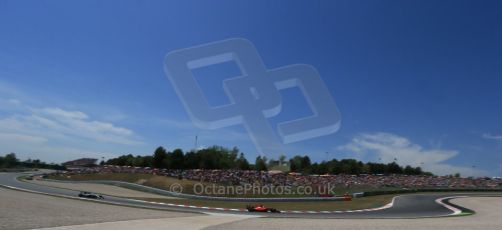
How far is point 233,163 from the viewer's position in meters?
126

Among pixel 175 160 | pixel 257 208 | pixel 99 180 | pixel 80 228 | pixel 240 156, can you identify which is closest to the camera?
pixel 80 228

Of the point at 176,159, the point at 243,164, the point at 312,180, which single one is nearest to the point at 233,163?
the point at 243,164

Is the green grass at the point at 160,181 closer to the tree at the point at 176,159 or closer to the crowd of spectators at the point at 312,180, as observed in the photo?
the crowd of spectators at the point at 312,180

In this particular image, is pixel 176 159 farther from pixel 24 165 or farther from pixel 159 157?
pixel 24 165

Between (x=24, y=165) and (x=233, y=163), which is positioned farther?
(x=24, y=165)

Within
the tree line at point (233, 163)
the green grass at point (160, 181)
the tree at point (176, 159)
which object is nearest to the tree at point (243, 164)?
the tree line at point (233, 163)

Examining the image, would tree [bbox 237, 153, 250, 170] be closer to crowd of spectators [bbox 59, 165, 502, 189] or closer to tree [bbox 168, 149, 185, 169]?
tree [bbox 168, 149, 185, 169]

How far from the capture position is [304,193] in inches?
1849

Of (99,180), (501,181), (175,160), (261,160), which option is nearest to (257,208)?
(99,180)

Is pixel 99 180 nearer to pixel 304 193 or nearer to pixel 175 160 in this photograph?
pixel 175 160

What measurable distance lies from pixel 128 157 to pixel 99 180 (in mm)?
74609

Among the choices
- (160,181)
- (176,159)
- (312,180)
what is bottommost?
(160,181)

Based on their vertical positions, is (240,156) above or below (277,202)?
above

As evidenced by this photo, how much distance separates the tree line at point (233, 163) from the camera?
343 feet
